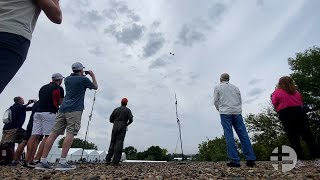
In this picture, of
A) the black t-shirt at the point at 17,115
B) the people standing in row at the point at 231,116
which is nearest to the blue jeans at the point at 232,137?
the people standing in row at the point at 231,116

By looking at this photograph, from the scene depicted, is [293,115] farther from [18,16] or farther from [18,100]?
[18,100]

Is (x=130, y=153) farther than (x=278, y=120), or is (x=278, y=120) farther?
(x=130, y=153)

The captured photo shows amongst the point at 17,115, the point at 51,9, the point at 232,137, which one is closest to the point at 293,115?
the point at 232,137

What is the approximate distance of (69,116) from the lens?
6.67 meters

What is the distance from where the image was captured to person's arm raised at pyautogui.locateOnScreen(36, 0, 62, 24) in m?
2.35

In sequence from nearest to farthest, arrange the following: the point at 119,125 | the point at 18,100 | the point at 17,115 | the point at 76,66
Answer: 1. the point at 76,66
2. the point at 17,115
3. the point at 18,100
4. the point at 119,125

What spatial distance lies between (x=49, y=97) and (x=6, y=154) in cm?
330

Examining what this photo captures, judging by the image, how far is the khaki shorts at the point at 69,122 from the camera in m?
6.62

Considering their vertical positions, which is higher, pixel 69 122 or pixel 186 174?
pixel 69 122

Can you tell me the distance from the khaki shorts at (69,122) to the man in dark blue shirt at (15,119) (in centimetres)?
356

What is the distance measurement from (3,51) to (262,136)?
4053 cm

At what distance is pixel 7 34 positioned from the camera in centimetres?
214

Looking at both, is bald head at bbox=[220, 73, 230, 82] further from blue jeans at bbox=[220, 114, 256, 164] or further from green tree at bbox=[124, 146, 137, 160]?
green tree at bbox=[124, 146, 137, 160]

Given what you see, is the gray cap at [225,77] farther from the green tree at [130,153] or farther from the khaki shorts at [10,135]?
the green tree at [130,153]
